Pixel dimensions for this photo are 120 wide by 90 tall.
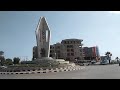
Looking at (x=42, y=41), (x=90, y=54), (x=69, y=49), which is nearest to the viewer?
(x=42, y=41)

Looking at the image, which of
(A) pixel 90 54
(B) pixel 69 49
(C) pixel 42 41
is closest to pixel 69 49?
(B) pixel 69 49

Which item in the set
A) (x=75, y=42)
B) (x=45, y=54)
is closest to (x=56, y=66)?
(x=45, y=54)

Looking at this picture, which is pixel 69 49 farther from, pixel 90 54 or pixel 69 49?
pixel 90 54

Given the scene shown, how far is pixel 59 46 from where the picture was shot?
95.1 meters

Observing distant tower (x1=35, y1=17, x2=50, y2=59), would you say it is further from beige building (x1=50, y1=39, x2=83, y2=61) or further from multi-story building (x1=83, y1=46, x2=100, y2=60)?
multi-story building (x1=83, y1=46, x2=100, y2=60)

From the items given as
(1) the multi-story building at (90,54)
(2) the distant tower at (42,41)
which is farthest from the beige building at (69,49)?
(2) the distant tower at (42,41)

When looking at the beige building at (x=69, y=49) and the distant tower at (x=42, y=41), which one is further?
the beige building at (x=69, y=49)

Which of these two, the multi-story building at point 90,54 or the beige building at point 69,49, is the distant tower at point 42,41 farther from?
the multi-story building at point 90,54

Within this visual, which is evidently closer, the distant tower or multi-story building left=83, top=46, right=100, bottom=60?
the distant tower

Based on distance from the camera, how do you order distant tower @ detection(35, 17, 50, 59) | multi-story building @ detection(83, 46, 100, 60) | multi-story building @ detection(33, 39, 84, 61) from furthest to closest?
multi-story building @ detection(83, 46, 100, 60) → multi-story building @ detection(33, 39, 84, 61) → distant tower @ detection(35, 17, 50, 59)

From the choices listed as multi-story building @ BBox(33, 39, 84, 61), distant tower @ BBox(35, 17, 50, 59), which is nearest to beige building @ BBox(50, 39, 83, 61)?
multi-story building @ BBox(33, 39, 84, 61)
